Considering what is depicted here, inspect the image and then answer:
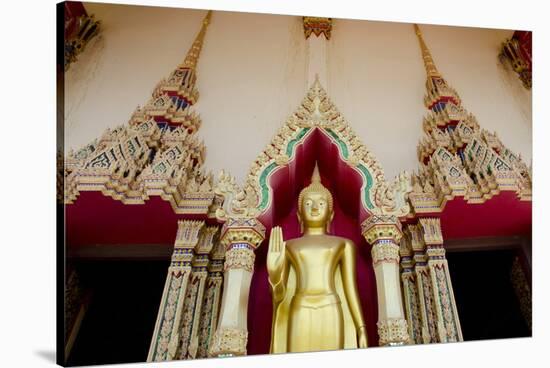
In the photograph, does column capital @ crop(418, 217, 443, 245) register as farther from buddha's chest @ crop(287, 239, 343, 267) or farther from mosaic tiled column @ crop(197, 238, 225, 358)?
mosaic tiled column @ crop(197, 238, 225, 358)

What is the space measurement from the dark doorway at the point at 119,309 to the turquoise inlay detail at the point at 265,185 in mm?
801

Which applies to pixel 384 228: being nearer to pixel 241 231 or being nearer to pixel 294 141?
pixel 294 141

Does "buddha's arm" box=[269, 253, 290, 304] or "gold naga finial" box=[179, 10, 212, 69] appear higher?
"gold naga finial" box=[179, 10, 212, 69]

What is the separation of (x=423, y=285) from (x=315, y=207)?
100cm

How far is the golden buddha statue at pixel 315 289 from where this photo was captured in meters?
5.38

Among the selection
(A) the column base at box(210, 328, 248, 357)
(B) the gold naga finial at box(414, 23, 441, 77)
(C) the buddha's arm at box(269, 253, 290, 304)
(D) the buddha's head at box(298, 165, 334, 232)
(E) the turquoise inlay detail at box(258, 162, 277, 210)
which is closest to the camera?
(A) the column base at box(210, 328, 248, 357)

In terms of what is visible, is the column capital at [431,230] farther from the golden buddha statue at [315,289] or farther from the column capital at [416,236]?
the golden buddha statue at [315,289]

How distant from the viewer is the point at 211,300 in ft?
18.1

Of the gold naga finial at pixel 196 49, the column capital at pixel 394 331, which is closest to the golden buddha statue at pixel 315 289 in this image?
the column capital at pixel 394 331

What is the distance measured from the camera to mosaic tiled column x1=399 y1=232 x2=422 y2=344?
5.71 metres

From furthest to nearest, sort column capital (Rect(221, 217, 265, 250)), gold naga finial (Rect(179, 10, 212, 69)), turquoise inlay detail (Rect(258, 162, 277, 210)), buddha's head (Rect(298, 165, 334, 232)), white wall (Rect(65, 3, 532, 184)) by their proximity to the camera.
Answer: gold naga finial (Rect(179, 10, 212, 69)) < white wall (Rect(65, 3, 532, 184)) < buddha's head (Rect(298, 165, 334, 232)) < turquoise inlay detail (Rect(258, 162, 277, 210)) < column capital (Rect(221, 217, 265, 250))

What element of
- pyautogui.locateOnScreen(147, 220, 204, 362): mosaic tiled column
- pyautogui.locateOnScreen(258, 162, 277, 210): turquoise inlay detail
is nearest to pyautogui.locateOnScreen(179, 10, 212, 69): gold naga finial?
pyautogui.locateOnScreen(258, 162, 277, 210): turquoise inlay detail

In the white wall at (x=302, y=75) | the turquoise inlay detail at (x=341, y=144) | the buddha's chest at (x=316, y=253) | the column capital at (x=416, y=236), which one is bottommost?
the buddha's chest at (x=316, y=253)

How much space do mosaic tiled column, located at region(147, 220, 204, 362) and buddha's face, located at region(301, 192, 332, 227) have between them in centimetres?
80
